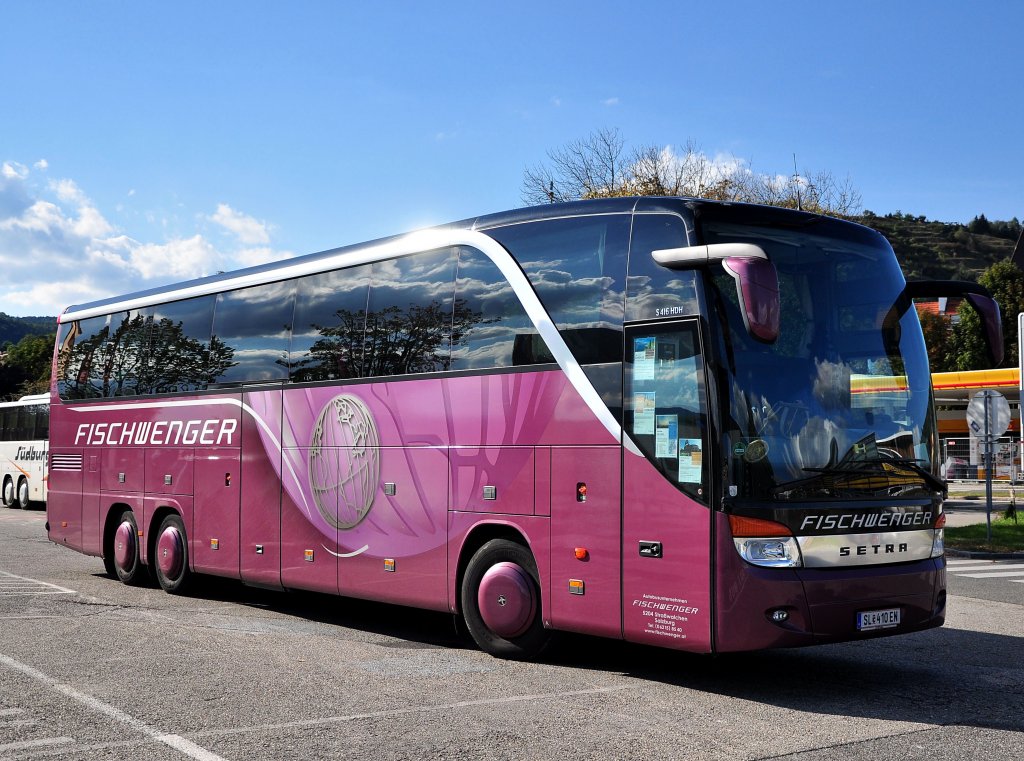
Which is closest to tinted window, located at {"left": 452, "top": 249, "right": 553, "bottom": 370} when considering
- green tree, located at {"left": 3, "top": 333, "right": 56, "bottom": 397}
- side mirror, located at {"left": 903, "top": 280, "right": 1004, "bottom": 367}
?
side mirror, located at {"left": 903, "top": 280, "right": 1004, "bottom": 367}

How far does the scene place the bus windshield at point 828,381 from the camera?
810cm

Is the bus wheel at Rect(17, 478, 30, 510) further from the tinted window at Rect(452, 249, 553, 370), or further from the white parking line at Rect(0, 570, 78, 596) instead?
the tinted window at Rect(452, 249, 553, 370)

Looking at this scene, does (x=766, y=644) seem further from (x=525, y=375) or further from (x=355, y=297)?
(x=355, y=297)

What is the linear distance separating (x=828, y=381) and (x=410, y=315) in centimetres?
417

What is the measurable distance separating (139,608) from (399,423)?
440 cm

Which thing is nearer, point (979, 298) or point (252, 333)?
point (979, 298)

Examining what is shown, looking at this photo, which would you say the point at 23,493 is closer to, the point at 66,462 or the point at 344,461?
the point at 66,462

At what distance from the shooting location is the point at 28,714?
24.0 feet

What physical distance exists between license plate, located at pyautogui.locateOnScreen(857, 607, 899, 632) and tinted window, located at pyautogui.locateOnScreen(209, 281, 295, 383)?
6.85 metres

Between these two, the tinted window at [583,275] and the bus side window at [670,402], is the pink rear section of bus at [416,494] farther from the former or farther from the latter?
the tinted window at [583,275]

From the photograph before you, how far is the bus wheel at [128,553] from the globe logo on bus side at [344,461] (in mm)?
4585

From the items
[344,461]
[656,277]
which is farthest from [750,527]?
[344,461]

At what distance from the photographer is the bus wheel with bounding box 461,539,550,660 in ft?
31.3

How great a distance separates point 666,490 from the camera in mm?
8375
